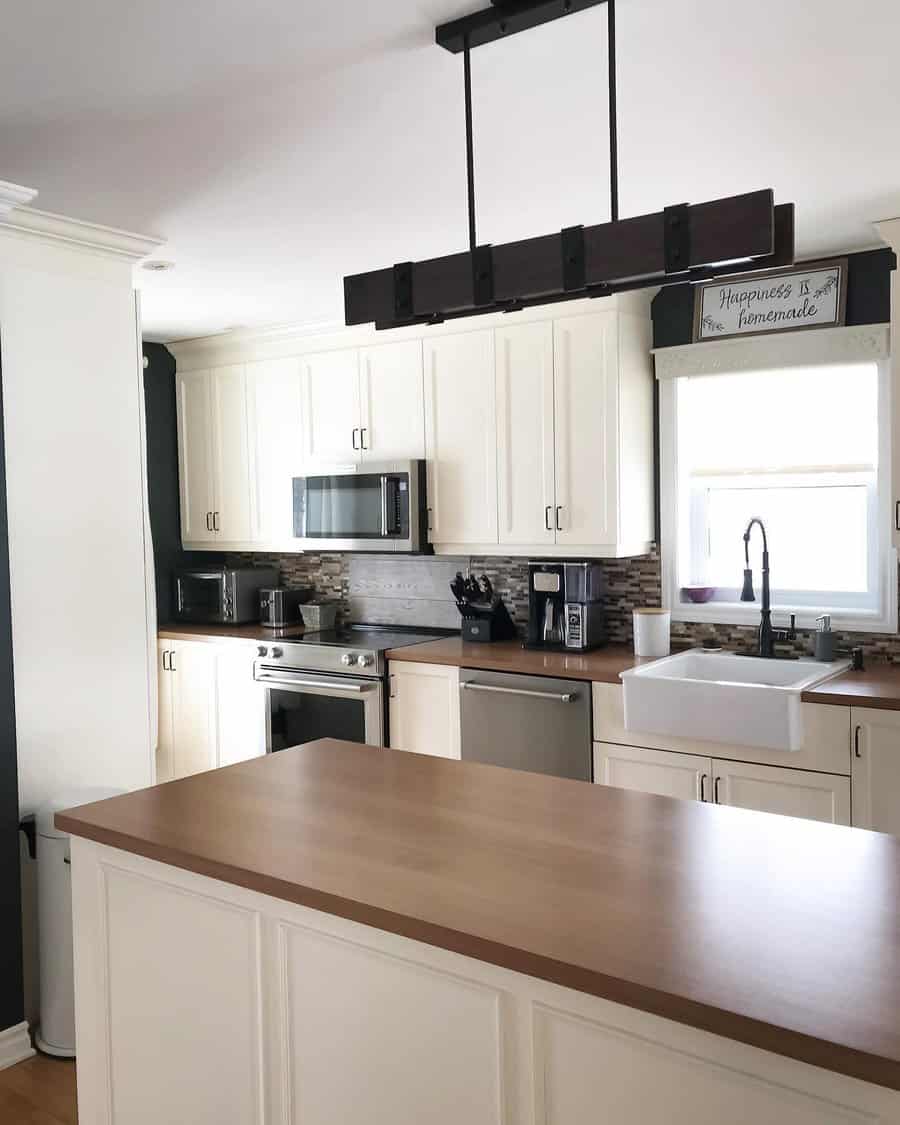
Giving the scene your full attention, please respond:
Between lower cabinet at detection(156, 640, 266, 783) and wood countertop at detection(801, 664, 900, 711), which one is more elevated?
wood countertop at detection(801, 664, 900, 711)

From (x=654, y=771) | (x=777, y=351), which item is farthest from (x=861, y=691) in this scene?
(x=777, y=351)

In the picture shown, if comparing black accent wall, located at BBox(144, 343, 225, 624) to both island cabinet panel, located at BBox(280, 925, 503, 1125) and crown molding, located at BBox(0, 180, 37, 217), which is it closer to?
crown molding, located at BBox(0, 180, 37, 217)

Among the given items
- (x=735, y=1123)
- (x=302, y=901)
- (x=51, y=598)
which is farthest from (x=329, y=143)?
(x=735, y=1123)

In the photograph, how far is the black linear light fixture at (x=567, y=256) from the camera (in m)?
1.64

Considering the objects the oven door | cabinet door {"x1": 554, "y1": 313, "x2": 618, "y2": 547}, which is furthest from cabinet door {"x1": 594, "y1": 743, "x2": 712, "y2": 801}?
the oven door

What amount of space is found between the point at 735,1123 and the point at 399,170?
7.71ft

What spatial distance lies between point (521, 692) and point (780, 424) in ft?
4.89

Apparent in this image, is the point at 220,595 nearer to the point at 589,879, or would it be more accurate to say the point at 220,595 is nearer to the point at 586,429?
the point at 586,429

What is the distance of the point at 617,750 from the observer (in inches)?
144

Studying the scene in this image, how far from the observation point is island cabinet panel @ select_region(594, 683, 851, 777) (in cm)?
319

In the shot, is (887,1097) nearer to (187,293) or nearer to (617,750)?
(617,750)

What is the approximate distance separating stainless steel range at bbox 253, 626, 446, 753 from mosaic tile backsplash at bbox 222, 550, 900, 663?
208mm

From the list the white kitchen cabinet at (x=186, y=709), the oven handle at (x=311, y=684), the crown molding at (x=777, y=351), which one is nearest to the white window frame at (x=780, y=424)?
the crown molding at (x=777, y=351)

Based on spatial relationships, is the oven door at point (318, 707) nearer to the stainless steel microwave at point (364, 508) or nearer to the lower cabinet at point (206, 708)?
the lower cabinet at point (206, 708)
